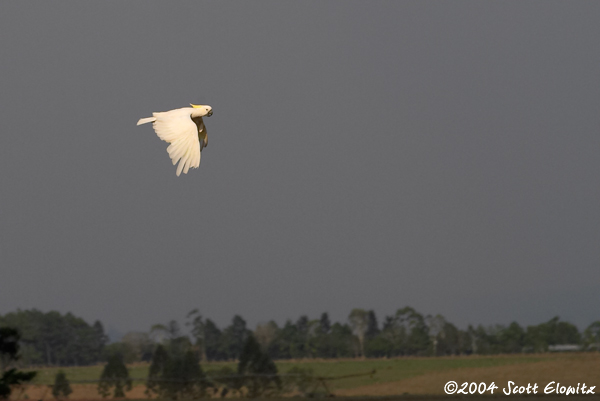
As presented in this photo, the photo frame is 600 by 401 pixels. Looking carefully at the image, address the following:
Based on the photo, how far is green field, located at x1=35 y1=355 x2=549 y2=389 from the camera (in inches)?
1072

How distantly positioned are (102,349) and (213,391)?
15954mm

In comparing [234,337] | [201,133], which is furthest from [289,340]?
[201,133]

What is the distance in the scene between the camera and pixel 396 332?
4891 cm

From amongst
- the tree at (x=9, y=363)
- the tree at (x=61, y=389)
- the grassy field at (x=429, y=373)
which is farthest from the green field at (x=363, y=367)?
the tree at (x=9, y=363)

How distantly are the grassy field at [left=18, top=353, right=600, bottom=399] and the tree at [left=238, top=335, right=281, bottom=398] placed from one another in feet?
2.06

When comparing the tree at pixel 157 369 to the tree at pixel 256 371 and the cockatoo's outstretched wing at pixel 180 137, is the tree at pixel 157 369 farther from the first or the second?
the cockatoo's outstretched wing at pixel 180 137

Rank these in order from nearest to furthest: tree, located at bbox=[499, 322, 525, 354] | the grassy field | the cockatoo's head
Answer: the cockatoo's head, the grassy field, tree, located at bbox=[499, 322, 525, 354]

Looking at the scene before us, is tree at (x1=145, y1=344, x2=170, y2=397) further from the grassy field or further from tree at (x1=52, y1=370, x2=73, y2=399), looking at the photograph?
tree at (x1=52, y1=370, x2=73, y2=399)

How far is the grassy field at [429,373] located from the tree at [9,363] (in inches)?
57.2

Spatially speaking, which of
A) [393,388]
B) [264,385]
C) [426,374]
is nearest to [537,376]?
[426,374]

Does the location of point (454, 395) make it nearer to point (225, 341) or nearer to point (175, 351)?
point (175, 351)

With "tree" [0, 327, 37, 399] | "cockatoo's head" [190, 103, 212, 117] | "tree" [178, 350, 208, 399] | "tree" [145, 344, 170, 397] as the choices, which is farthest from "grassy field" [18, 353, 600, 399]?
"cockatoo's head" [190, 103, 212, 117]

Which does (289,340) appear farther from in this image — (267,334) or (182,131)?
(182,131)

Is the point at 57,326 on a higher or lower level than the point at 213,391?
higher
